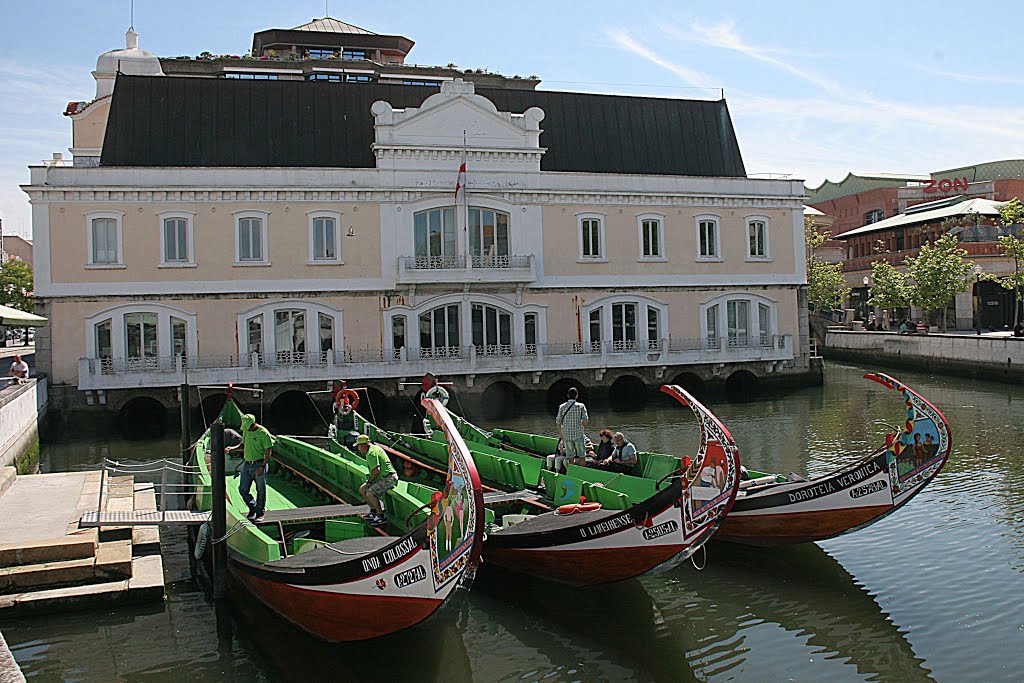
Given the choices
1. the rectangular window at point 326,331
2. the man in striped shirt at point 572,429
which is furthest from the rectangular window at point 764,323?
the man in striped shirt at point 572,429

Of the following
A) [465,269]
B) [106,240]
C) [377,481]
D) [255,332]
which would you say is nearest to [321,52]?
[106,240]

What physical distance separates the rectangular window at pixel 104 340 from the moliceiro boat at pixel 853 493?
26.6 m

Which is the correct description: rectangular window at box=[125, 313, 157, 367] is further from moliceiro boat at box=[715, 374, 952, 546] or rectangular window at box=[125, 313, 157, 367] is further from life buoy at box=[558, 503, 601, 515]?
moliceiro boat at box=[715, 374, 952, 546]

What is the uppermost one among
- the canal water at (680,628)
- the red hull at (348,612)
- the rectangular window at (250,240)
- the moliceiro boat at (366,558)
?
the rectangular window at (250,240)

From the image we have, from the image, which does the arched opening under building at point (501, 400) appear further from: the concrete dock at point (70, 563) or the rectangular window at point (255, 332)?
the concrete dock at point (70, 563)

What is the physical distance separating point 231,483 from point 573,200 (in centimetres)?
2388

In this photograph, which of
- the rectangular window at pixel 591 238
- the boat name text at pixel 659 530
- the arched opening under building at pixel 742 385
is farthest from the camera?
the arched opening under building at pixel 742 385

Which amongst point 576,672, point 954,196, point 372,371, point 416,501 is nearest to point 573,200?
point 372,371

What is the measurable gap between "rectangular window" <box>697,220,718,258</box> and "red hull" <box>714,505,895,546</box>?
26.8m

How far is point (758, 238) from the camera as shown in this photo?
43219 millimetres

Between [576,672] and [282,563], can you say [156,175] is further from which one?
[576,672]

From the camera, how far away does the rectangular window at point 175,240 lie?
36125 millimetres

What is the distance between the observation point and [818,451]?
27.5 meters

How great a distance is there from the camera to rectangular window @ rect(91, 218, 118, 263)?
3559 centimetres
